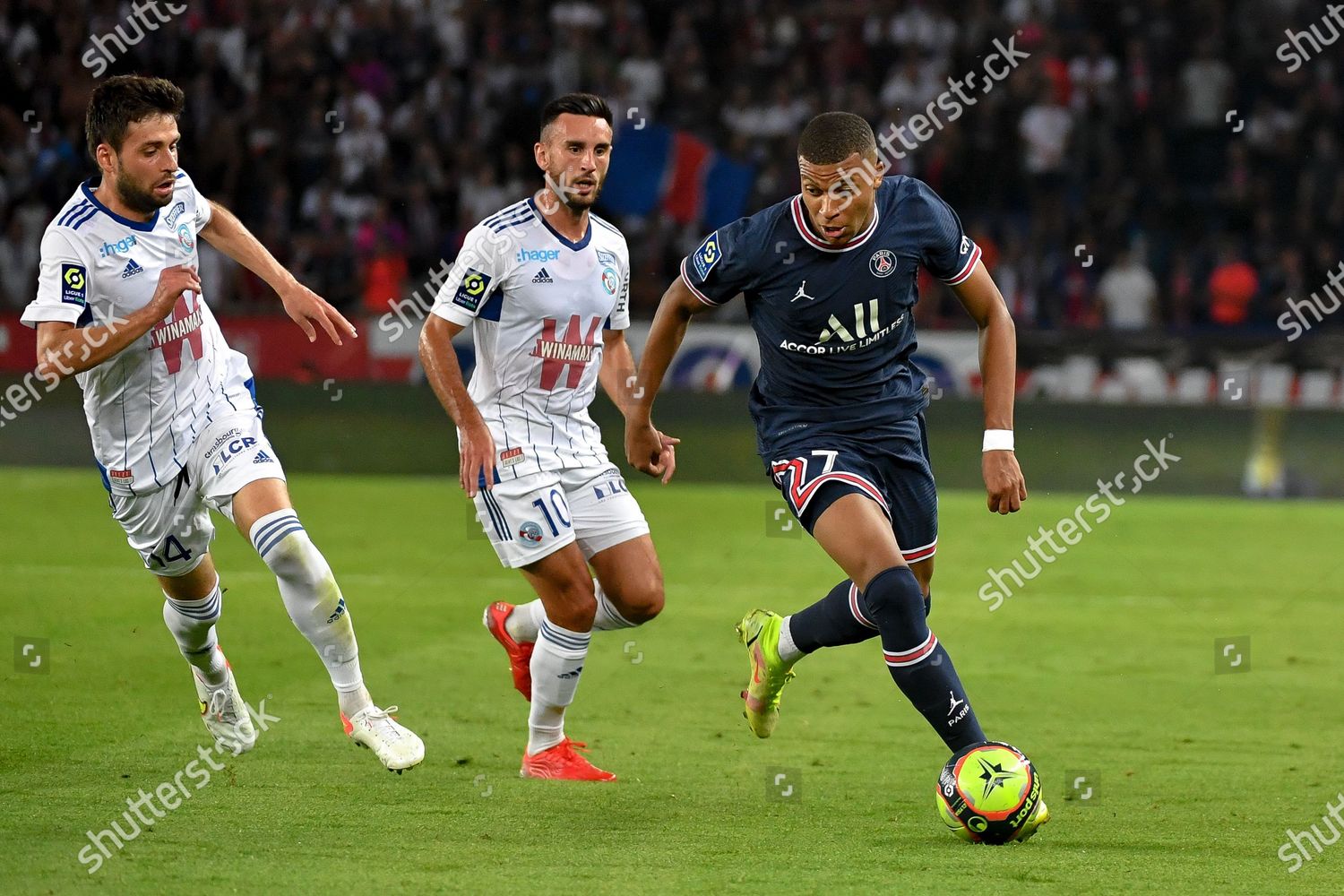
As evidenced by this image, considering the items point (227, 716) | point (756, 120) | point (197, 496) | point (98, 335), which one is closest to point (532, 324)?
point (197, 496)

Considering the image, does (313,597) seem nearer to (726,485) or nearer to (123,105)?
(123,105)

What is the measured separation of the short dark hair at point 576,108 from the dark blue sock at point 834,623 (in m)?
1.90

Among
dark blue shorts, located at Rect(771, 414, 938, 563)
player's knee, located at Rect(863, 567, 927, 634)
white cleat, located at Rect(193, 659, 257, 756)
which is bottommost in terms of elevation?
white cleat, located at Rect(193, 659, 257, 756)

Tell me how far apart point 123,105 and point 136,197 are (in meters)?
0.32

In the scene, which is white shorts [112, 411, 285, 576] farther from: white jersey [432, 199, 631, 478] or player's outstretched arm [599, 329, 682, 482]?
player's outstretched arm [599, 329, 682, 482]

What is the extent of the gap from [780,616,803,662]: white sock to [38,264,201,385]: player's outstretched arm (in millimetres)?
2413

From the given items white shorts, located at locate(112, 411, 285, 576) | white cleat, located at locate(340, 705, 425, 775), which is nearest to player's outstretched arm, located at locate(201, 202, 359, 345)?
white shorts, located at locate(112, 411, 285, 576)

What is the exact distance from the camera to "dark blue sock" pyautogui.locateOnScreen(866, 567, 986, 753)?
4.77 meters

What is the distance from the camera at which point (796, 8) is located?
20.7 meters

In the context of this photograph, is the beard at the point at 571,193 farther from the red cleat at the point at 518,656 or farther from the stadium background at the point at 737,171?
the stadium background at the point at 737,171

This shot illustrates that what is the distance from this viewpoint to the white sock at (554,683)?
227 inches

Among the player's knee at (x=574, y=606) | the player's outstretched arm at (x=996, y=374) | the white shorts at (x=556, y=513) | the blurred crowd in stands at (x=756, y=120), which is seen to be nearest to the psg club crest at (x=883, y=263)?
the player's outstretched arm at (x=996, y=374)

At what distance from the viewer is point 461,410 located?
5.45 m

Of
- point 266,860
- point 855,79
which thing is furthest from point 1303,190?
point 266,860
